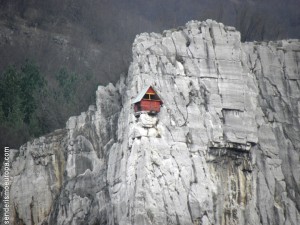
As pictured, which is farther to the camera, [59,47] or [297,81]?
[59,47]

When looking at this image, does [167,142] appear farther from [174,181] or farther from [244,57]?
[244,57]

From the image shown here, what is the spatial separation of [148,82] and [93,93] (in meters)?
22.7

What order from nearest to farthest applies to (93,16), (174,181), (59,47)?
(174,181) → (59,47) → (93,16)

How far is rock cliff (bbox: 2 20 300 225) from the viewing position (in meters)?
89.8

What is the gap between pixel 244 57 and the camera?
9712 cm

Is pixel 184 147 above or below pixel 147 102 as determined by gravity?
below

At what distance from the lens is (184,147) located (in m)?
91.4

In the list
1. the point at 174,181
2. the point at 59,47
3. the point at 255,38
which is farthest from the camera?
the point at 59,47

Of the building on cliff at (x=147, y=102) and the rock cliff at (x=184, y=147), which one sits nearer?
the rock cliff at (x=184, y=147)

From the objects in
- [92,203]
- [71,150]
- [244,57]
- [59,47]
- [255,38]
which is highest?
[59,47]

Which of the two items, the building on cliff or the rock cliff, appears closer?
the rock cliff

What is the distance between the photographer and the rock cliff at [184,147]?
3536 inches

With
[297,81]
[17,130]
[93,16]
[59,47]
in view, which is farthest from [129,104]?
[93,16]

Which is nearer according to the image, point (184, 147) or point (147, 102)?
point (147, 102)
